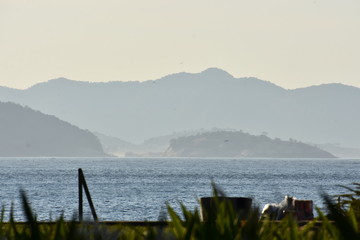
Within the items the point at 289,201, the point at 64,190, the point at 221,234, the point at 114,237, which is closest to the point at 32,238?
the point at 114,237

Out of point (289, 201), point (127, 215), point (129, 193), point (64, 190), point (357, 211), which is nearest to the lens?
point (357, 211)

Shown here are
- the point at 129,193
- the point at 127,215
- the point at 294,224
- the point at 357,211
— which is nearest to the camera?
the point at 294,224

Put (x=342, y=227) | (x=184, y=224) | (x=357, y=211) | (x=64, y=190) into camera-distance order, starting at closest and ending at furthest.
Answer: (x=342, y=227) → (x=184, y=224) → (x=357, y=211) → (x=64, y=190)

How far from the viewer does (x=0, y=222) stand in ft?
21.1

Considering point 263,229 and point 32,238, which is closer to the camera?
point 32,238

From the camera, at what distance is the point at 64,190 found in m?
146

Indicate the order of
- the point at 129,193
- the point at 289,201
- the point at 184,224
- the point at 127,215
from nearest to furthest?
the point at 184,224 → the point at 289,201 → the point at 127,215 → the point at 129,193

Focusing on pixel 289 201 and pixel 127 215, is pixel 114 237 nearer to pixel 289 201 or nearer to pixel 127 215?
pixel 289 201

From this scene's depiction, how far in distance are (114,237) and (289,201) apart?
15.9 metres

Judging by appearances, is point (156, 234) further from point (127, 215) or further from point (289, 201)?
point (127, 215)

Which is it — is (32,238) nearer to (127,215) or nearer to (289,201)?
(289,201)

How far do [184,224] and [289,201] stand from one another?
50.8ft

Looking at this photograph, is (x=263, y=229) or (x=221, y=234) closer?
(x=221, y=234)

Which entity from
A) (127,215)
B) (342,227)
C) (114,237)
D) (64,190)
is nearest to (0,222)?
(114,237)
